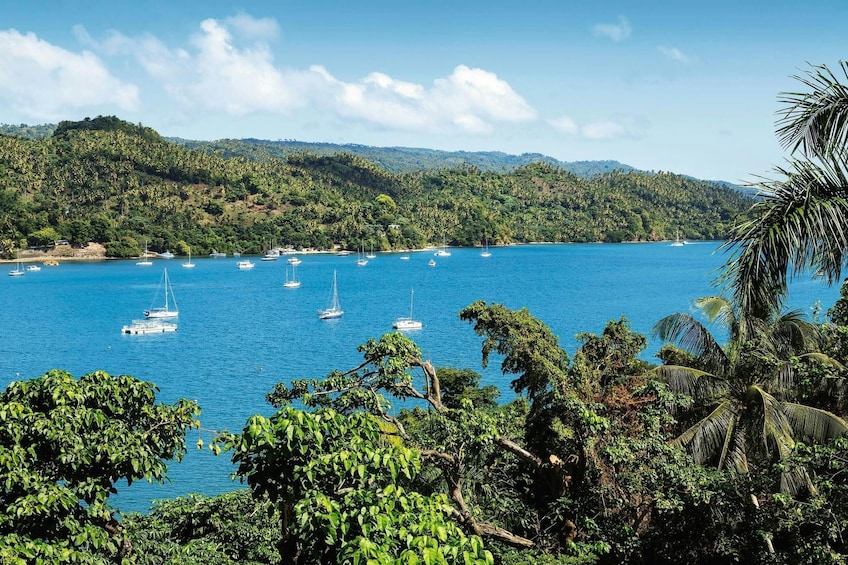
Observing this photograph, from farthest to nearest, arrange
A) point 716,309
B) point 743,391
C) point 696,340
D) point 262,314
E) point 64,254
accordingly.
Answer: point 64,254
point 262,314
point 696,340
point 716,309
point 743,391

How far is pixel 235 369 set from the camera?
43.7 m

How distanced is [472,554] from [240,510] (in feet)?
31.6

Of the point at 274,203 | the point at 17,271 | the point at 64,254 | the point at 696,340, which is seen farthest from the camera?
the point at 274,203

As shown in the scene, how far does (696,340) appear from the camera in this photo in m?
14.2

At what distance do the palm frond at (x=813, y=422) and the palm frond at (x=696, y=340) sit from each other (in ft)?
7.75

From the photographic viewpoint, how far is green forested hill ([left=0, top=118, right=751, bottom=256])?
125 metres

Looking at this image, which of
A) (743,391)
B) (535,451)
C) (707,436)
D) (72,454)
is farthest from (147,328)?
(72,454)

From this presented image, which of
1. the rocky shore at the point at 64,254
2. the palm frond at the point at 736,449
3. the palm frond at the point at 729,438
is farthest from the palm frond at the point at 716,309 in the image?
the rocky shore at the point at 64,254

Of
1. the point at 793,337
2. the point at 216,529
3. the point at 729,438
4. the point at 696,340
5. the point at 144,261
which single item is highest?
the point at 793,337

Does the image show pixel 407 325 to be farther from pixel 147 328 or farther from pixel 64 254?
pixel 64 254

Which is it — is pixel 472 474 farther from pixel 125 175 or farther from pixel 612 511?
pixel 125 175

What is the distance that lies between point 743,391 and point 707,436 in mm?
1551

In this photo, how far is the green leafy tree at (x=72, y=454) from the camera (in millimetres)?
6055

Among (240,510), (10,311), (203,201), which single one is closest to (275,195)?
(203,201)
